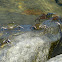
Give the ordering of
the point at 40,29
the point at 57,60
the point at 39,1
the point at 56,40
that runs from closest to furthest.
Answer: the point at 57,60, the point at 56,40, the point at 40,29, the point at 39,1

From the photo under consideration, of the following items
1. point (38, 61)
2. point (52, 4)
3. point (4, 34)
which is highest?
point (52, 4)

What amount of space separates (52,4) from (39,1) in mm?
1167

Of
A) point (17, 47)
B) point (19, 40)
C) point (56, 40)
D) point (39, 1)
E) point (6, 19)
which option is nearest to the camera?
point (17, 47)

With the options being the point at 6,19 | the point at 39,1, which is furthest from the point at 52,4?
the point at 6,19

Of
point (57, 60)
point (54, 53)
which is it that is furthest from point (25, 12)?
point (57, 60)

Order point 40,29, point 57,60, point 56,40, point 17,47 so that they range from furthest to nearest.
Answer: point 40,29 → point 56,40 → point 17,47 → point 57,60

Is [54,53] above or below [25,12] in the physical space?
below

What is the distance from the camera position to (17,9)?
799 cm

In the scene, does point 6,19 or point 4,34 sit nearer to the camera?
point 4,34

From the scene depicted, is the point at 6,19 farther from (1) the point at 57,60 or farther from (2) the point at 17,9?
(1) the point at 57,60

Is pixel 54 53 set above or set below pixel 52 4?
below

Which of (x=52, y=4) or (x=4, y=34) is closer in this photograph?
(x=4, y=34)

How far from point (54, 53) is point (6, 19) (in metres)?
3.27

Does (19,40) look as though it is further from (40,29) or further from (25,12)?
(25,12)
